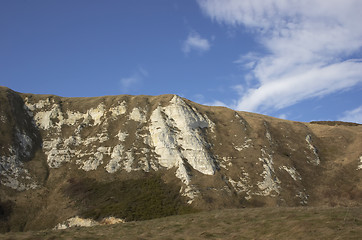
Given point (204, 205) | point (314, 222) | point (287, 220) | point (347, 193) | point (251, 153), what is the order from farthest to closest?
point (251, 153)
point (347, 193)
point (204, 205)
point (287, 220)
point (314, 222)

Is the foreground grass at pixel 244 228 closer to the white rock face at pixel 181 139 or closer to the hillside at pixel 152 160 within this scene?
the hillside at pixel 152 160

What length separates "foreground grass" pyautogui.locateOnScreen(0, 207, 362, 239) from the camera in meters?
23.1

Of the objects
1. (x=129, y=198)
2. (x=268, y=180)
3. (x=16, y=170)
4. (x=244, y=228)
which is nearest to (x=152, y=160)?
(x=129, y=198)

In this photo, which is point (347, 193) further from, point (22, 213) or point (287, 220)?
point (22, 213)

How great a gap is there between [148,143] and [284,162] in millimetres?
36636

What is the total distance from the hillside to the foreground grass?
2336 centimetres

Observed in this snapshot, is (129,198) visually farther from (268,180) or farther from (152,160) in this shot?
(268,180)

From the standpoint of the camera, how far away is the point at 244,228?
28469mm

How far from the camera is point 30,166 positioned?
2790 inches

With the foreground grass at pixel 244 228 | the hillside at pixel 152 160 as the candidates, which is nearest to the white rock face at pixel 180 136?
the hillside at pixel 152 160

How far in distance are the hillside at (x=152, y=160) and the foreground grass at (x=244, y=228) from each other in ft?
76.6

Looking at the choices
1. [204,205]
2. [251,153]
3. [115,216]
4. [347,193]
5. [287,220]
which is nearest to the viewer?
[287,220]

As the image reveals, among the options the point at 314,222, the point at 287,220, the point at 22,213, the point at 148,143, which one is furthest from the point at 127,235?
the point at 148,143

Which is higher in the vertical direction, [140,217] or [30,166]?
[30,166]
